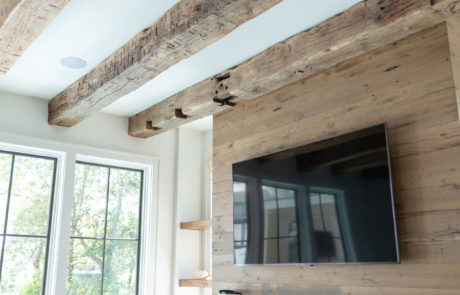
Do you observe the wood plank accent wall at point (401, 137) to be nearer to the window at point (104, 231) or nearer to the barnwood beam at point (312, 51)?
the barnwood beam at point (312, 51)

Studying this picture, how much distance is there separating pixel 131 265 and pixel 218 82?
206 centimetres

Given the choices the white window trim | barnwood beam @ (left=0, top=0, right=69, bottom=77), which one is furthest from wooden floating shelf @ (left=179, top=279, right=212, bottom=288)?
barnwood beam @ (left=0, top=0, right=69, bottom=77)

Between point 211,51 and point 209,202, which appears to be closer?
point 211,51

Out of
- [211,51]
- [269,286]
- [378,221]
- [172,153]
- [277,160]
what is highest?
[211,51]

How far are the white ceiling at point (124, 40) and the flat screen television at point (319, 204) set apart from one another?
0.75 metres

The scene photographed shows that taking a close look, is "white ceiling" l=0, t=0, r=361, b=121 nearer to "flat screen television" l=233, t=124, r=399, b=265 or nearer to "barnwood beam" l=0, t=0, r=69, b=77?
"barnwood beam" l=0, t=0, r=69, b=77

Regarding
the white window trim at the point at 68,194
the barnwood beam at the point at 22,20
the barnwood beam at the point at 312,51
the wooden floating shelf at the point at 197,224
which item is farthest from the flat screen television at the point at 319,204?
the barnwood beam at the point at 22,20

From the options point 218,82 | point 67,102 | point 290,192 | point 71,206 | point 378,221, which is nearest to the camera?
point 378,221

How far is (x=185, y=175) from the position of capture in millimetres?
4848

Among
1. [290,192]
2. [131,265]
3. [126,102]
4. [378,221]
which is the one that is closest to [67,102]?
[126,102]

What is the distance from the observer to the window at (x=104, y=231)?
13.5 feet

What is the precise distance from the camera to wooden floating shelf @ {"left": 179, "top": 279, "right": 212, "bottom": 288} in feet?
13.8

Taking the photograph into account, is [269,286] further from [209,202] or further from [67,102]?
[67,102]

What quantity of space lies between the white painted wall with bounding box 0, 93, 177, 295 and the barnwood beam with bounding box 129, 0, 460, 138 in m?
0.66
